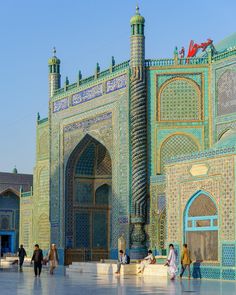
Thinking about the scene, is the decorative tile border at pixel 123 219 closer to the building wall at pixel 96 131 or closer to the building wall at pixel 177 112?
the building wall at pixel 96 131

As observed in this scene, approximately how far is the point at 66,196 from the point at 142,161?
667 centimetres

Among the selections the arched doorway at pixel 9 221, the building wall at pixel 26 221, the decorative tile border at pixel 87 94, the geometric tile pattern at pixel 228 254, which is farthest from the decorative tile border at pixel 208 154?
the arched doorway at pixel 9 221

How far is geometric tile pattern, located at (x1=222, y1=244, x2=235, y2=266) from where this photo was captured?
18.2 meters

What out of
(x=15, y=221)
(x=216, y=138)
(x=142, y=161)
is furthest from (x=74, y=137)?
(x=15, y=221)

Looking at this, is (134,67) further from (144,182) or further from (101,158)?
(101,158)

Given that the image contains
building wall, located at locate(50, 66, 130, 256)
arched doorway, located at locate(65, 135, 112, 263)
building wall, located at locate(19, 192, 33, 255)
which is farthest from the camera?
building wall, located at locate(19, 192, 33, 255)

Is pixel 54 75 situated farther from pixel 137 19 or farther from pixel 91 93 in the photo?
pixel 137 19

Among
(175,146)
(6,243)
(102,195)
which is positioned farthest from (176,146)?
(6,243)

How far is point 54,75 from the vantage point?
1337 inches

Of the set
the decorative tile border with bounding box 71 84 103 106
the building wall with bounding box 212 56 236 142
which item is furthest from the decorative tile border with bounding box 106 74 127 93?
the building wall with bounding box 212 56 236 142

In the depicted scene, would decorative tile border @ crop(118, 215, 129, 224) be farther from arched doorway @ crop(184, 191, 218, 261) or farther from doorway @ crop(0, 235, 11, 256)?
doorway @ crop(0, 235, 11, 256)

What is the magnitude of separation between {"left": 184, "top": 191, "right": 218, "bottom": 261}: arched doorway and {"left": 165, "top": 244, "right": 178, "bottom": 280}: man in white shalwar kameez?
2.25ft

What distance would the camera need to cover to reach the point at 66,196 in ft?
105

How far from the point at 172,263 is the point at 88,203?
13.6 m
